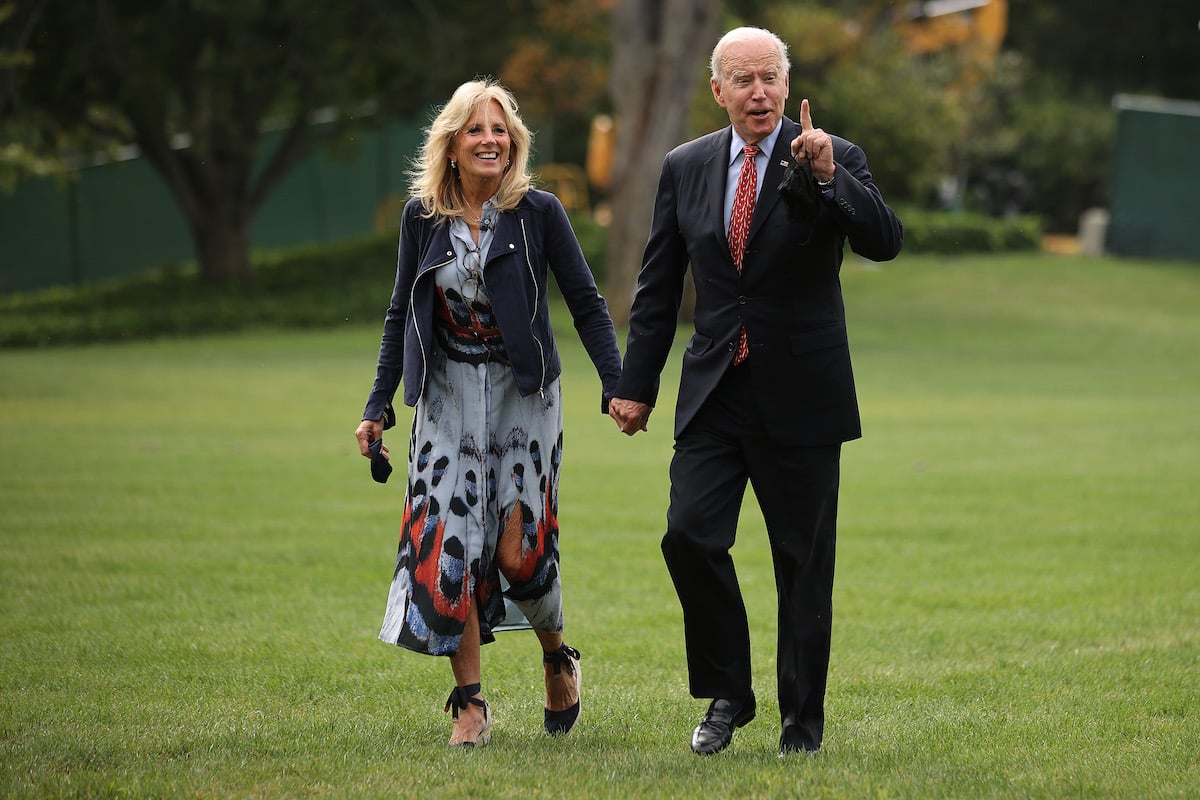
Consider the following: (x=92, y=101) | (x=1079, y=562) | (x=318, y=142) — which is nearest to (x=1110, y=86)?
(x=318, y=142)

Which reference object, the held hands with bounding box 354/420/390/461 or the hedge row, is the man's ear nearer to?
the held hands with bounding box 354/420/390/461

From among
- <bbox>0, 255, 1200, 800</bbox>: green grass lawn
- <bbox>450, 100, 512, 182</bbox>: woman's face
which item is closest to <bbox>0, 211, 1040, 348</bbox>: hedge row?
<bbox>0, 255, 1200, 800</bbox>: green grass lawn

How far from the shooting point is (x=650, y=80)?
25.3 m

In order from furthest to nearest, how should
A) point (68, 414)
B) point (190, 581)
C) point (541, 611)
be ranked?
1. point (68, 414)
2. point (190, 581)
3. point (541, 611)

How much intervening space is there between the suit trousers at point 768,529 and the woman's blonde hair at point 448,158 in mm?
1002

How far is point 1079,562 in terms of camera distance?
30.4 ft

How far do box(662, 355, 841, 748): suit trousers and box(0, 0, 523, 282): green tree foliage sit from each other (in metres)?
21.4

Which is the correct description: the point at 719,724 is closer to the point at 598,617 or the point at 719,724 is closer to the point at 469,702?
the point at 469,702

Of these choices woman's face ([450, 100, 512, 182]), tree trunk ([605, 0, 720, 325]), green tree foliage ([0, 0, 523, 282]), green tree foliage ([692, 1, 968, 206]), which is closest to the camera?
woman's face ([450, 100, 512, 182])

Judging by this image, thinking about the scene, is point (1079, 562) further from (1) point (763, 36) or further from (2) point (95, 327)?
(2) point (95, 327)

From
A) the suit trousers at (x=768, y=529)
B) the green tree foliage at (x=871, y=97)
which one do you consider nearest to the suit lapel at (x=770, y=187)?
the suit trousers at (x=768, y=529)

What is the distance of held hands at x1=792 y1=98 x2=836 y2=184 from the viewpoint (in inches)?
182

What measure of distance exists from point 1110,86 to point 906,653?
42370mm

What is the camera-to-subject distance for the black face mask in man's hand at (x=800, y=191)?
15.3 feet
